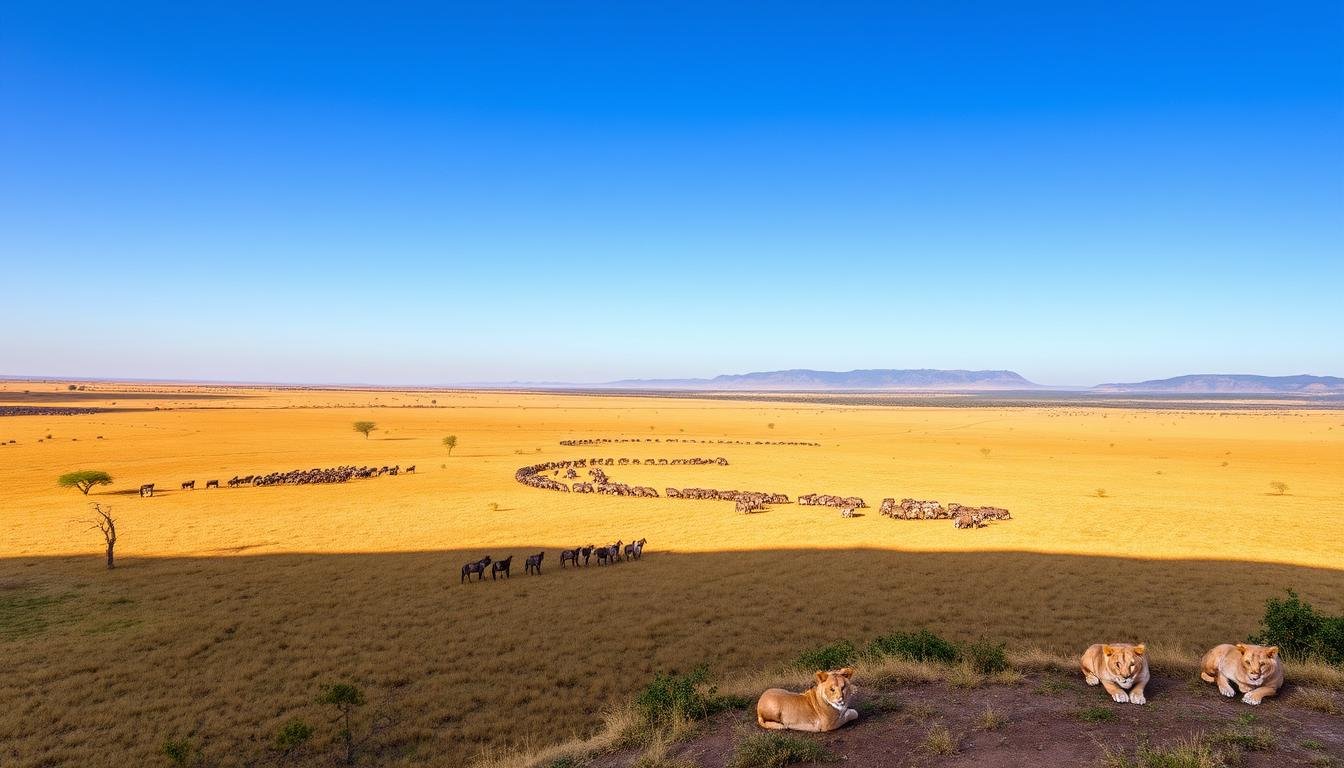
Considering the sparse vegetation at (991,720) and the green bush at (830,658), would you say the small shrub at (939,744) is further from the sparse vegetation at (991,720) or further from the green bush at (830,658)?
the green bush at (830,658)

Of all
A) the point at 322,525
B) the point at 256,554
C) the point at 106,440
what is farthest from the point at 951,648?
the point at 106,440

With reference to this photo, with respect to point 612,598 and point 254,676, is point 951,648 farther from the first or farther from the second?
point 254,676

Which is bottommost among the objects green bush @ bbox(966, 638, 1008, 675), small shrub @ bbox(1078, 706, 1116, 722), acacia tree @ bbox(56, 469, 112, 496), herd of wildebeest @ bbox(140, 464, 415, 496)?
herd of wildebeest @ bbox(140, 464, 415, 496)

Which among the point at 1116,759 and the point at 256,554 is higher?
the point at 1116,759

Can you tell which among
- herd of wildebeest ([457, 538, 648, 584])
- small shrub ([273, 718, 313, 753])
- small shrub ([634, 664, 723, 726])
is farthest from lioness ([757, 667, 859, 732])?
herd of wildebeest ([457, 538, 648, 584])

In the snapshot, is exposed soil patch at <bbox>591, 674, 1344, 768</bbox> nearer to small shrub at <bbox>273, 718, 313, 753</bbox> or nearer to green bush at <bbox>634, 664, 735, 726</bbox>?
green bush at <bbox>634, 664, 735, 726</bbox>

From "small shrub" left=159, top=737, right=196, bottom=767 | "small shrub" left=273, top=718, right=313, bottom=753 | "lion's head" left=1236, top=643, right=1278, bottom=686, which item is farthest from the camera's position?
"small shrub" left=273, top=718, right=313, bottom=753

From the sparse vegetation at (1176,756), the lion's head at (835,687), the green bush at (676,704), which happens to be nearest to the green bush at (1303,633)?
the sparse vegetation at (1176,756)

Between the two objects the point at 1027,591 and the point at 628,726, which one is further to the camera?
the point at 1027,591
